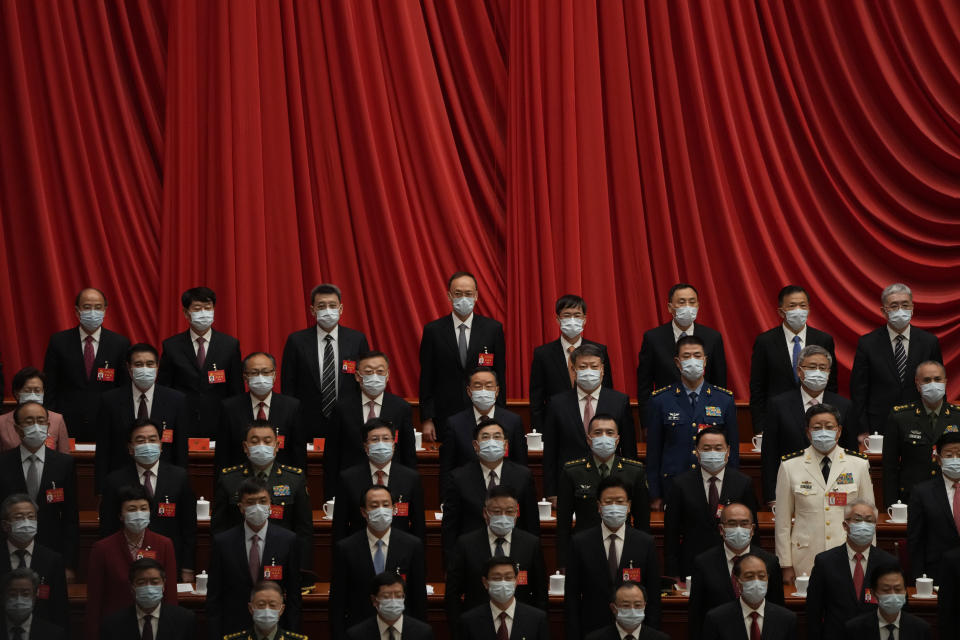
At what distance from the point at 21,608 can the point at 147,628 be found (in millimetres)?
501

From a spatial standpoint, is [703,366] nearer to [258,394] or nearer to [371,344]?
[258,394]

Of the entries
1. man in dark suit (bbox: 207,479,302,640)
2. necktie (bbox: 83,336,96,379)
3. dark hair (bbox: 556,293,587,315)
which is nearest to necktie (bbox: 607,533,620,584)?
man in dark suit (bbox: 207,479,302,640)

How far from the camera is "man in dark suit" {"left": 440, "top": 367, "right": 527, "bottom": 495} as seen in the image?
7254 mm

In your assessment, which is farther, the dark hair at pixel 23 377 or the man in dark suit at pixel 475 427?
the dark hair at pixel 23 377

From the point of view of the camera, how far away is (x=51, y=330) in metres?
9.58

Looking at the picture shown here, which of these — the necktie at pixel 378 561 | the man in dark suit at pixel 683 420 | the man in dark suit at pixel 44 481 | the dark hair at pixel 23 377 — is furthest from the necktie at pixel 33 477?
the man in dark suit at pixel 683 420

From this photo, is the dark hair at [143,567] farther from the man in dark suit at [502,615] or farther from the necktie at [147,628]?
the man in dark suit at [502,615]

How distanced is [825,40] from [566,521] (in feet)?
13.2

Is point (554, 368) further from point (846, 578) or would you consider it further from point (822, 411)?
point (846, 578)

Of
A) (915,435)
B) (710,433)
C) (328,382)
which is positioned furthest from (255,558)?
(915,435)

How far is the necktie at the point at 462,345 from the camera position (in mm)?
8062

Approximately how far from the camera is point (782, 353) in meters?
7.89

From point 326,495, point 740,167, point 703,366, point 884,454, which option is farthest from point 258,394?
point 740,167

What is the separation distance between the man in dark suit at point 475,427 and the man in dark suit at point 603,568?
67cm
